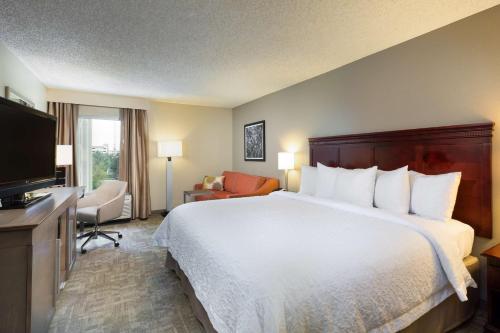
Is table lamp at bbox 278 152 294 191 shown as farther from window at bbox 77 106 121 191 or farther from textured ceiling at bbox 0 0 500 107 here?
window at bbox 77 106 121 191

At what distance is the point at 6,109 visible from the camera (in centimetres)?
164

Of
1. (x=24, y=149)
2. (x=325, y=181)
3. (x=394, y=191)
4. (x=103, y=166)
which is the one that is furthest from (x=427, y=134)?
(x=103, y=166)

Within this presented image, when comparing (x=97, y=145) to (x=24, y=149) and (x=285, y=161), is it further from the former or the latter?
(x=285, y=161)

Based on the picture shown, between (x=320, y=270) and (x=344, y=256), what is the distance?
216 mm

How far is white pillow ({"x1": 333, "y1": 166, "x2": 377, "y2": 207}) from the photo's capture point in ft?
8.32

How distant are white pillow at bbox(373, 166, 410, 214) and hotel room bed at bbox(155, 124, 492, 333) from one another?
0.67 ft

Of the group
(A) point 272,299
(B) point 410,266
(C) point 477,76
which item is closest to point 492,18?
(C) point 477,76

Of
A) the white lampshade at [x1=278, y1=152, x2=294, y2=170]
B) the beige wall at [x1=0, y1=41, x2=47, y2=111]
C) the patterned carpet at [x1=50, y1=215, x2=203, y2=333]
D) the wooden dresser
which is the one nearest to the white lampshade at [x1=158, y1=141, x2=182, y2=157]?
the beige wall at [x1=0, y1=41, x2=47, y2=111]

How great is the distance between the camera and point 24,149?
6.19 feet

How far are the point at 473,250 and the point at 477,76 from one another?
4.92 ft

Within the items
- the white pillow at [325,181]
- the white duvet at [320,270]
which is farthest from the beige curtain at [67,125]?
the white pillow at [325,181]

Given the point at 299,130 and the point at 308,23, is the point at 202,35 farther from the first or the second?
the point at 299,130

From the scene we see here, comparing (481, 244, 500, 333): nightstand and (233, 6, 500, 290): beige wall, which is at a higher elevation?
(233, 6, 500, 290): beige wall

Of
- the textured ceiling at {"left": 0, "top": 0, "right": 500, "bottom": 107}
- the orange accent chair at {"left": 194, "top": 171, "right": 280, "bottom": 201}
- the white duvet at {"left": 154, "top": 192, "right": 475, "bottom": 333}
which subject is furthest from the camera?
the orange accent chair at {"left": 194, "top": 171, "right": 280, "bottom": 201}
